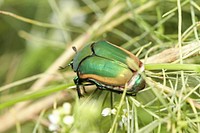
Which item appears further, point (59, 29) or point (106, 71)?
point (59, 29)

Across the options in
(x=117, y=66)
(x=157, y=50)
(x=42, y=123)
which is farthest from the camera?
(x=42, y=123)

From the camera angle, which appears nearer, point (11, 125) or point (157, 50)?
point (157, 50)

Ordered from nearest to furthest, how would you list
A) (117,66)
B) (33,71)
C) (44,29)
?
(117,66) < (33,71) < (44,29)

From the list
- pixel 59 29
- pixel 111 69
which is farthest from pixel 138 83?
pixel 59 29

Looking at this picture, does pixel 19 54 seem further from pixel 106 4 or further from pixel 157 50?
pixel 157 50

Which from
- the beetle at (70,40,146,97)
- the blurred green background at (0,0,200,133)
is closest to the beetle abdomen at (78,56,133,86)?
the beetle at (70,40,146,97)

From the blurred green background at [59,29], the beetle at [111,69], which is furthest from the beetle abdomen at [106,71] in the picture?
the blurred green background at [59,29]

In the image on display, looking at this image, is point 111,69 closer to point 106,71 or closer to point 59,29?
point 106,71

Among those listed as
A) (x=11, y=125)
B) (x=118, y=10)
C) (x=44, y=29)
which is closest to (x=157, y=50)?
(x=118, y=10)
